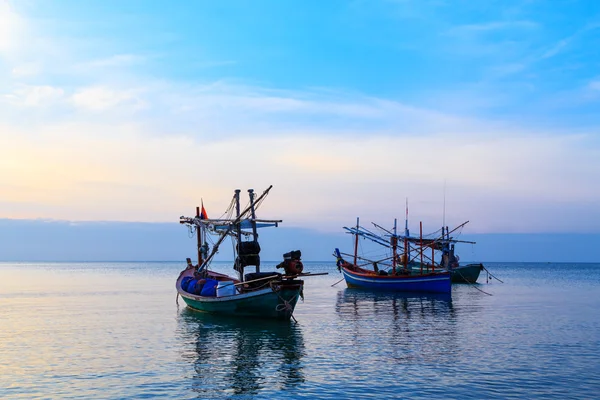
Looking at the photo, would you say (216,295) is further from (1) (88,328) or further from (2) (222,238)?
(1) (88,328)

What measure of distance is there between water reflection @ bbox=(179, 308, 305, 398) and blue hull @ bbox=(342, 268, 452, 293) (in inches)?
1076

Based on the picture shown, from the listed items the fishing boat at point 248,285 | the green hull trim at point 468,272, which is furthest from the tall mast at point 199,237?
the green hull trim at point 468,272

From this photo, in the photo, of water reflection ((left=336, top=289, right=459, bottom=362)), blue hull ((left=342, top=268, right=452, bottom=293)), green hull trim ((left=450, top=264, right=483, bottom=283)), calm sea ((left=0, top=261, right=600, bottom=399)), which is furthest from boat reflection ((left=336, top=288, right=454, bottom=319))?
green hull trim ((left=450, top=264, right=483, bottom=283))

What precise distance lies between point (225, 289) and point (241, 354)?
9.66m

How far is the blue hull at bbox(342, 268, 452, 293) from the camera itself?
183 feet

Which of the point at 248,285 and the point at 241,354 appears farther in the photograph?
the point at 248,285

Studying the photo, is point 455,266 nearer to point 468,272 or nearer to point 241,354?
point 468,272

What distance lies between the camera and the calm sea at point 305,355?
17609 mm

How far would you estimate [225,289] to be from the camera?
3275 centimetres

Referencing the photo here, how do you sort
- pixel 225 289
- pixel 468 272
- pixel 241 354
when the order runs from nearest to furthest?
1. pixel 241 354
2. pixel 225 289
3. pixel 468 272

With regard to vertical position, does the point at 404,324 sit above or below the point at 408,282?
below

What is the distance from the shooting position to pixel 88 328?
31.9 m

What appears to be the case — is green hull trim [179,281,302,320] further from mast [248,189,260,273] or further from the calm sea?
mast [248,189,260,273]

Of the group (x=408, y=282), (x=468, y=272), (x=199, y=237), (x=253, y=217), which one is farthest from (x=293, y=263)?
(x=468, y=272)
